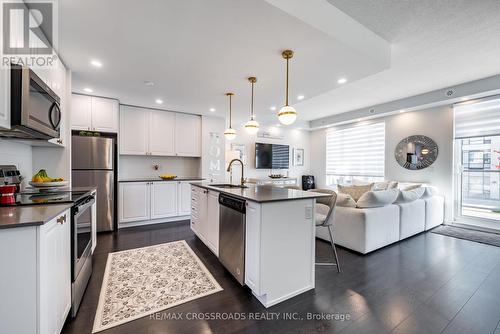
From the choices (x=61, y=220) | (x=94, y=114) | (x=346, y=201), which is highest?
(x=94, y=114)

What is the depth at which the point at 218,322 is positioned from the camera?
167 centimetres

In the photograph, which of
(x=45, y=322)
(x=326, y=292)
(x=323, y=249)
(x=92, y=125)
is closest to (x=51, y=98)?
(x=45, y=322)

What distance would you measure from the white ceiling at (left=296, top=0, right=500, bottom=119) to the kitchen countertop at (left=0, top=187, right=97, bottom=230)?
287 cm

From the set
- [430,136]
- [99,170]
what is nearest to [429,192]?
[430,136]

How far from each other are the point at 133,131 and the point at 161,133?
1.80ft

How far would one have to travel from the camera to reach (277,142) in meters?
7.05

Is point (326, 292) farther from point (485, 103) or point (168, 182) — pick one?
point (485, 103)

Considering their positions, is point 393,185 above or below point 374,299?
above

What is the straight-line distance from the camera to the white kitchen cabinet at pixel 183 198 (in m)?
4.68

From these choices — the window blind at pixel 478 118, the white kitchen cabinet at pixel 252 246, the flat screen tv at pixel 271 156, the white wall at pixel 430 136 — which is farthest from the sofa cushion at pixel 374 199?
the flat screen tv at pixel 271 156

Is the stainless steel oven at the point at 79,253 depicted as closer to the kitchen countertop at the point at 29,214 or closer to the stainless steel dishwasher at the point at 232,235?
the kitchen countertop at the point at 29,214

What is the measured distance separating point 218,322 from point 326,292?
108cm

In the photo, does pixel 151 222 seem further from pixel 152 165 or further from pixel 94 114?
pixel 94 114

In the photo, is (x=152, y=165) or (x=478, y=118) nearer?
(x=478, y=118)
